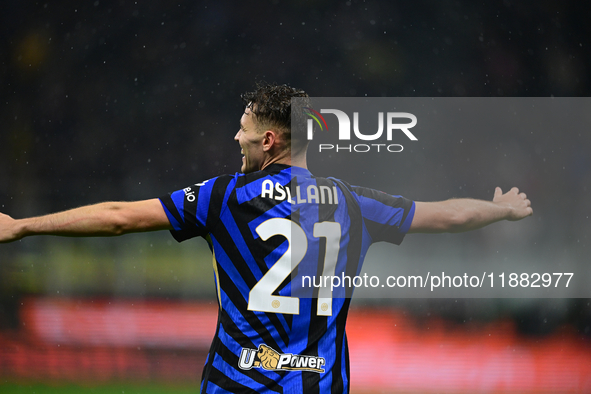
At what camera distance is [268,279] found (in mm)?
1566

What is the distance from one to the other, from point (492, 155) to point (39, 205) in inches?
167

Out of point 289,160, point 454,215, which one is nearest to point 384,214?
point 454,215

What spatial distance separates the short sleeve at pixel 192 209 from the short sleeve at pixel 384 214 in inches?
20.6

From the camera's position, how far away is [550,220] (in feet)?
14.2

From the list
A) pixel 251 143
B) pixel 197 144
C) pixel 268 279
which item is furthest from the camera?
pixel 197 144

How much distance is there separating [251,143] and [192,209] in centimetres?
33

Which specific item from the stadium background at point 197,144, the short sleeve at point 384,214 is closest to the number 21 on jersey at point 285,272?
the short sleeve at point 384,214

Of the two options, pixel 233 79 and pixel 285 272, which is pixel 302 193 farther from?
pixel 233 79

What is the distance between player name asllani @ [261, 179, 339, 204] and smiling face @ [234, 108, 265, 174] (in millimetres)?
117

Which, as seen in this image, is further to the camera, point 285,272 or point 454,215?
point 454,215

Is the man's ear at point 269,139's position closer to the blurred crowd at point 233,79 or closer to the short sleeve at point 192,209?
the short sleeve at point 192,209

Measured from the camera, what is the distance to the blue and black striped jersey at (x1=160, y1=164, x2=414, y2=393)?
1559 millimetres

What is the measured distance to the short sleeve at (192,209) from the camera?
153cm

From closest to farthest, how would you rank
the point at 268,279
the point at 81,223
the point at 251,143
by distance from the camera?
the point at 81,223 < the point at 268,279 < the point at 251,143
